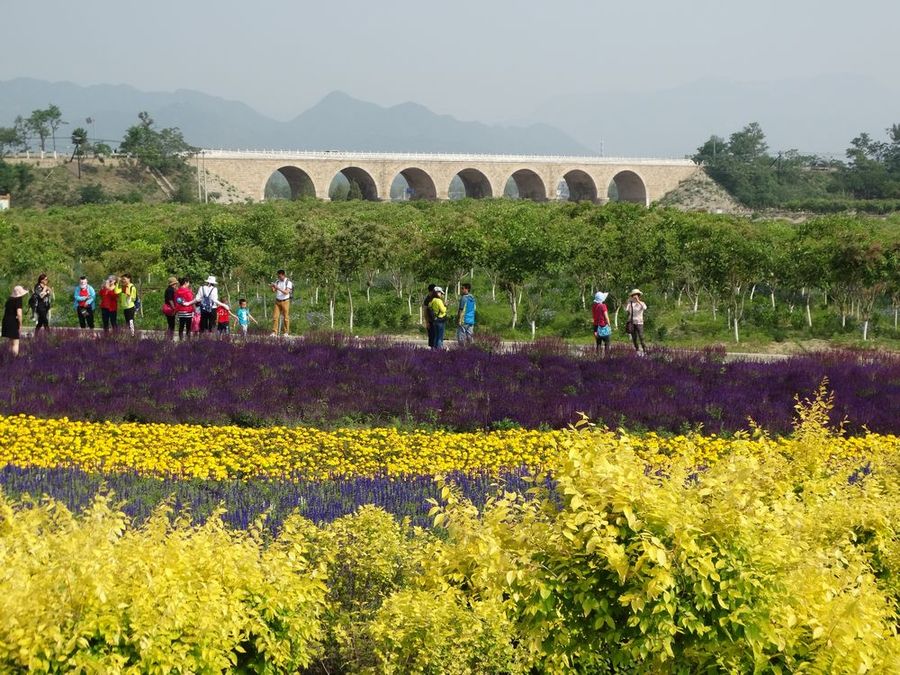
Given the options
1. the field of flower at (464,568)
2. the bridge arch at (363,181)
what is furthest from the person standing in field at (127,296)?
the bridge arch at (363,181)

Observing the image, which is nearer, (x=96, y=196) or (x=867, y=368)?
(x=867, y=368)

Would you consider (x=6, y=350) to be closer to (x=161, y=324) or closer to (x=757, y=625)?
(x=161, y=324)

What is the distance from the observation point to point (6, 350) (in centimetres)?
1642

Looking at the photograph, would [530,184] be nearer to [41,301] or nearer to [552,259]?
[552,259]

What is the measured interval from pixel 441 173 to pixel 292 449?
95.7m

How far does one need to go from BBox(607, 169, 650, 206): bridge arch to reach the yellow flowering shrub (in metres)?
107

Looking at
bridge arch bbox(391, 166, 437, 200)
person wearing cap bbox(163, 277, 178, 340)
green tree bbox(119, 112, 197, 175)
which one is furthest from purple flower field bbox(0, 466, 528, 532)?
bridge arch bbox(391, 166, 437, 200)

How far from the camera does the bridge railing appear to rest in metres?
90.9

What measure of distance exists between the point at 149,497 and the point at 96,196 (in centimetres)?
7631

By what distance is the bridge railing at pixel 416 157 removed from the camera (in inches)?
3578

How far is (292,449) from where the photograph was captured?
11.8 m

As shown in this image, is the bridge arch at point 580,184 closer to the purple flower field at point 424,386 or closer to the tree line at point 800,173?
the tree line at point 800,173

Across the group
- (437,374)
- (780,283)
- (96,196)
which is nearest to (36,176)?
(96,196)

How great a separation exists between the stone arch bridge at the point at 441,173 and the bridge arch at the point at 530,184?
121 millimetres
